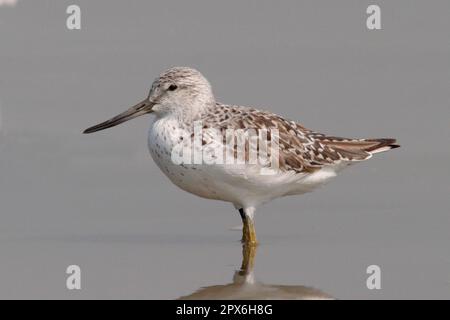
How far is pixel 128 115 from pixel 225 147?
1.80m

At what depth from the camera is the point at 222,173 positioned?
14789 mm

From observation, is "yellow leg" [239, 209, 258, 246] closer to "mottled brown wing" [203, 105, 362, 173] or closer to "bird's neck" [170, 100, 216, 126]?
"mottled brown wing" [203, 105, 362, 173]

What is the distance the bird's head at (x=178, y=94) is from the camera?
15.4 meters

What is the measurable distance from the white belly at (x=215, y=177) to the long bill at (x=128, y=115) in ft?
0.77

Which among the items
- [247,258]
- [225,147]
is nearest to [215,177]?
[225,147]

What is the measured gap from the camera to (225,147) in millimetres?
14875

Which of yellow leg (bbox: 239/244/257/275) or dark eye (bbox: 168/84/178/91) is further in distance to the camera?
dark eye (bbox: 168/84/178/91)

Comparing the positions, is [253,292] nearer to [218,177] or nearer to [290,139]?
[218,177]

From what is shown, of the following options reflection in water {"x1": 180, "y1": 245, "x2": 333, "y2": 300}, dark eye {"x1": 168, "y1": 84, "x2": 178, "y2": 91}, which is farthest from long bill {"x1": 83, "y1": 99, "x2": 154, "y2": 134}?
reflection in water {"x1": 180, "y1": 245, "x2": 333, "y2": 300}

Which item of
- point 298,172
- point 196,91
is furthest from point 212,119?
point 298,172

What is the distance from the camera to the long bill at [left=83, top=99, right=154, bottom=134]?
51.4 feet

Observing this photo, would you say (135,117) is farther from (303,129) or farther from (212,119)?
(303,129)

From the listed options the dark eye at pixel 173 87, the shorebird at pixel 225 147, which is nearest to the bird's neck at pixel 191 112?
the shorebird at pixel 225 147

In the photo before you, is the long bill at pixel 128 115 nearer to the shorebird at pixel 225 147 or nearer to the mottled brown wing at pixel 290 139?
the shorebird at pixel 225 147
